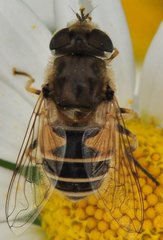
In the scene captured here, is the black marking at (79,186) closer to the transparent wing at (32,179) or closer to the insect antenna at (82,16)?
the transparent wing at (32,179)

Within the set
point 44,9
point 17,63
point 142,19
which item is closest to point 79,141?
point 17,63

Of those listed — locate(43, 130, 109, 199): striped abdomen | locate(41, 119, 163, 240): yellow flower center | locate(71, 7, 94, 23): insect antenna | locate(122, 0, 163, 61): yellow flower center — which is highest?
locate(71, 7, 94, 23): insect antenna

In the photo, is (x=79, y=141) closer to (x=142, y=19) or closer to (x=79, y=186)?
(x=79, y=186)

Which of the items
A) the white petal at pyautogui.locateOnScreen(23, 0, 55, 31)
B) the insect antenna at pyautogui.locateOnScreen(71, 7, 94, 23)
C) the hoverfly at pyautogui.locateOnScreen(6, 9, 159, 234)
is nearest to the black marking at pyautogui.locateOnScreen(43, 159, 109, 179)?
the hoverfly at pyautogui.locateOnScreen(6, 9, 159, 234)

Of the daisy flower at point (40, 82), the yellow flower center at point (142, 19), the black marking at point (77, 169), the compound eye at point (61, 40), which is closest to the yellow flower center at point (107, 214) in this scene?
the daisy flower at point (40, 82)

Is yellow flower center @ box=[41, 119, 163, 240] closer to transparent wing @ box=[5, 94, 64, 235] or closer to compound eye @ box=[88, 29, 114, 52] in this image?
transparent wing @ box=[5, 94, 64, 235]

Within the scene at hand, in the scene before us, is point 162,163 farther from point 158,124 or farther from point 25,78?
point 25,78
